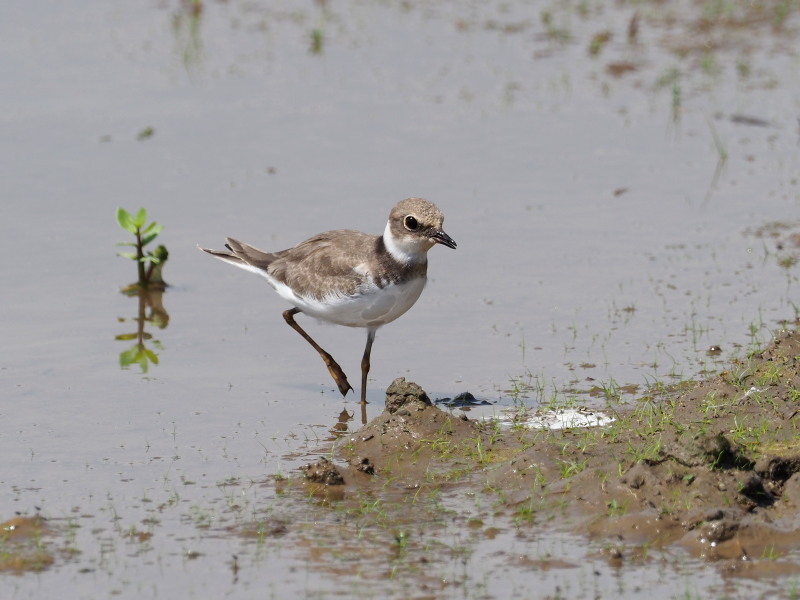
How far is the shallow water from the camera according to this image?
26.7 feet

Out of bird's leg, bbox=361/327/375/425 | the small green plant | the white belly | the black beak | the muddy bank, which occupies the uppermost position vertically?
the small green plant

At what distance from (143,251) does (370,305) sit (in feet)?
11.5

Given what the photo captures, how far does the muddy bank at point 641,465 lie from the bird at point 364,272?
35.3 inches

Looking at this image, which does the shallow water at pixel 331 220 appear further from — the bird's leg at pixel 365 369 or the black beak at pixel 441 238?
the black beak at pixel 441 238

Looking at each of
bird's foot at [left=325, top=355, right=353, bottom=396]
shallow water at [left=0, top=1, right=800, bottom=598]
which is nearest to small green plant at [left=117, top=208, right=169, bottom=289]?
shallow water at [left=0, top=1, right=800, bottom=598]

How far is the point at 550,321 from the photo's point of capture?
11258 millimetres

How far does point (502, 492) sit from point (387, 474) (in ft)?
2.67

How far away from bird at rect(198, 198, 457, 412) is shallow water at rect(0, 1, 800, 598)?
66 centimetres

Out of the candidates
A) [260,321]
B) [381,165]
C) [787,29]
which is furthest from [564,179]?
[787,29]

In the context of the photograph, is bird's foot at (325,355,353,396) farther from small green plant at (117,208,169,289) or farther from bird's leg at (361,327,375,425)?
small green plant at (117,208,169,289)

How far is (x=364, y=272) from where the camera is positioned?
9.43m

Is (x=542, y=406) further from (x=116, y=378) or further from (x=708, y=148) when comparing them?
(x=708, y=148)

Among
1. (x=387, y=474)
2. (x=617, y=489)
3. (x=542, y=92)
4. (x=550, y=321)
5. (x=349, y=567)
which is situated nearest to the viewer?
(x=349, y=567)

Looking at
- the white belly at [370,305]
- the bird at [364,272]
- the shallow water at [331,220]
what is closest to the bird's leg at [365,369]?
the bird at [364,272]
